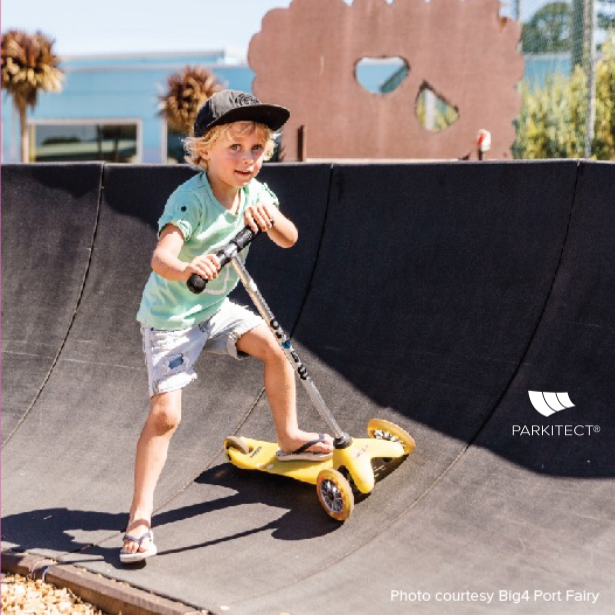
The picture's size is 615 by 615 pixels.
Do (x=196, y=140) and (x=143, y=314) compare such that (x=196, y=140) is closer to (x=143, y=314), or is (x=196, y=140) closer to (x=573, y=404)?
(x=143, y=314)

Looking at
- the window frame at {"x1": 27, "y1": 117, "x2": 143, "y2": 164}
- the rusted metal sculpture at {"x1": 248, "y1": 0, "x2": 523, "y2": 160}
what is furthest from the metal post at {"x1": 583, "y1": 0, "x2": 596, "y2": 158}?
the window frame at {"x1": 27, "y1": 117, "x2": 143, "y2": 164}

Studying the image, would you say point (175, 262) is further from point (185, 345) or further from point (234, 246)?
point (185, 345)

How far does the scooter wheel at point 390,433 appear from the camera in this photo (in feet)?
14.9

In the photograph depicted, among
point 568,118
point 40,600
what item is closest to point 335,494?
point 40,600

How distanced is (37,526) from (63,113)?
45421 mm

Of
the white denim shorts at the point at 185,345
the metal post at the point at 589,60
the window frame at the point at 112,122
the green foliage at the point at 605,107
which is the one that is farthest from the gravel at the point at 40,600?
the window frame at the point at 112,122

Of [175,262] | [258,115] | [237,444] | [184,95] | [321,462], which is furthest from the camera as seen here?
[184,95]

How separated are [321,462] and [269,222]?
125 centimetres

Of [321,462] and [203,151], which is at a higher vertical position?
[203,151]

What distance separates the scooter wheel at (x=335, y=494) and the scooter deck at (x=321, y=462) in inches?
3.5

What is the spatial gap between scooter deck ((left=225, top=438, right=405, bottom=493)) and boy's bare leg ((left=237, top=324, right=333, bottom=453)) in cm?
9

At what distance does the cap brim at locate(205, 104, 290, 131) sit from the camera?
4.00 metres

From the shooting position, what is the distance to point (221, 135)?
4090 mm

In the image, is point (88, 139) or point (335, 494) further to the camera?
point (88, 139)
